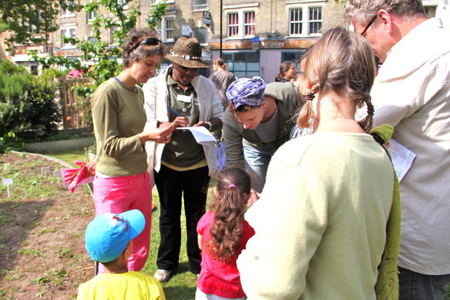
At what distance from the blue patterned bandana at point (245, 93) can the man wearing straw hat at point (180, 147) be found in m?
0.73

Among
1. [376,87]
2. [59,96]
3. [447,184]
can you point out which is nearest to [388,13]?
[376,87]

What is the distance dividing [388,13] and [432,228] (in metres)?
0.89

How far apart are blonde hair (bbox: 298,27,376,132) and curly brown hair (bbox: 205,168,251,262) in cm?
141

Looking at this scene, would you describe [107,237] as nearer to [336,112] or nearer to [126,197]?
[126,197]

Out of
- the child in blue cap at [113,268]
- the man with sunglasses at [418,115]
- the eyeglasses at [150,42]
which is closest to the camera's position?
the man with sunglasses at [418,115]

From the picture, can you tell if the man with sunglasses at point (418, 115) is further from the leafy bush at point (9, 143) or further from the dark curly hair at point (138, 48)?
the leafy bush at point (9, 143)

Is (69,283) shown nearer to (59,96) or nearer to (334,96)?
(334,96)

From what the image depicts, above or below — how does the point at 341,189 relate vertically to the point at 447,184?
above

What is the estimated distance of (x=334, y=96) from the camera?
113 cm

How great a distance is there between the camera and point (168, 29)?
2834cm

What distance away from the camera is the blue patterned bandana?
2.41 meters

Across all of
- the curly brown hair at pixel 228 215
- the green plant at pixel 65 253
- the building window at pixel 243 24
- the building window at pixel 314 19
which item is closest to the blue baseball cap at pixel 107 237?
the curly brown hair at pixel 228 215

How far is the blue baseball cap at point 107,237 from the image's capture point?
2.03 metres

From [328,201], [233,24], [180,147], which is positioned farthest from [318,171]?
[233,24]
